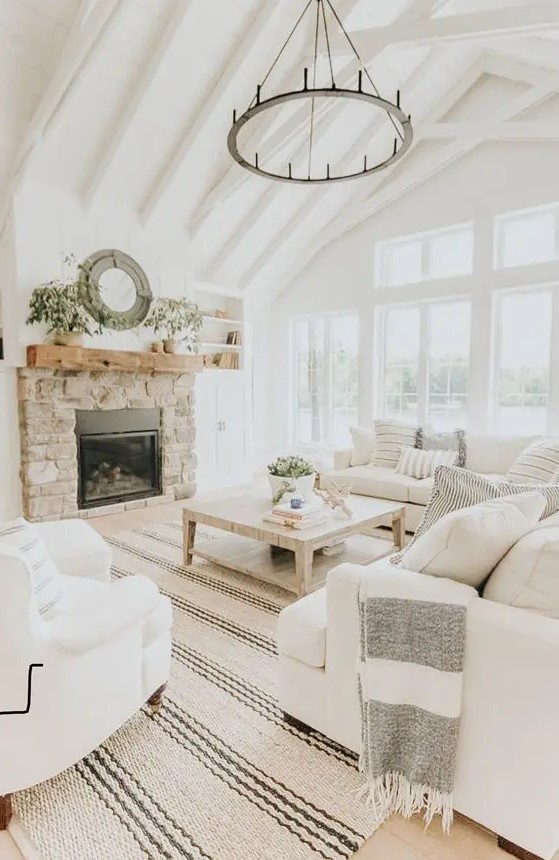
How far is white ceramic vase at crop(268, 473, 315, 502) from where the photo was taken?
11.2 ft

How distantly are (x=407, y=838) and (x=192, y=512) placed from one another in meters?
2.26

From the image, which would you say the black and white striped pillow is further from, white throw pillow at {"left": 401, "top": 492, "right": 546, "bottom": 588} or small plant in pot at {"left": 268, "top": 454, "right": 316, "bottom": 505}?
small plant in pot at {"left": 268, "top": 454, "right": 316, "bottom": 505}

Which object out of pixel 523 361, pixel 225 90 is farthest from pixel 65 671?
pixel 523 361

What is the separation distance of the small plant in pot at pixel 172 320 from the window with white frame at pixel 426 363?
235cm

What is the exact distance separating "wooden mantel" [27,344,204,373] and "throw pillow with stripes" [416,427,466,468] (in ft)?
8.49

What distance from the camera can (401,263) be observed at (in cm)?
618

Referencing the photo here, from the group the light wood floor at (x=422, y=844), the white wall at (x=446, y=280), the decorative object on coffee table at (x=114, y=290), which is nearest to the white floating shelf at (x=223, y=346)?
the white wall at (x=446, y=280)

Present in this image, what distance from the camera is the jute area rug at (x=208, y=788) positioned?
1.42 m

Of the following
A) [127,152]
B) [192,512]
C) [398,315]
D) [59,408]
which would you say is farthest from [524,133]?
[59,408]

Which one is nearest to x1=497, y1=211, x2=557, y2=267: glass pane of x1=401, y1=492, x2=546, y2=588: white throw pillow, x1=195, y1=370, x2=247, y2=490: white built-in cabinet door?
Result: x1=195, y1=370, x2=247, y2=490: white built-in cabinet door

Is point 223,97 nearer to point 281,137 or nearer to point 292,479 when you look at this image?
point 281,137

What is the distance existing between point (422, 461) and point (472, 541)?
3164 mm

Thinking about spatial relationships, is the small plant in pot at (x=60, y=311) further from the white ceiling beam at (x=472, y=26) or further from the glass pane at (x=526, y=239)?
the glass pane at (x=526, y=239)

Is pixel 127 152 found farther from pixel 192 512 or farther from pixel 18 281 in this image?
pixel 192 512
